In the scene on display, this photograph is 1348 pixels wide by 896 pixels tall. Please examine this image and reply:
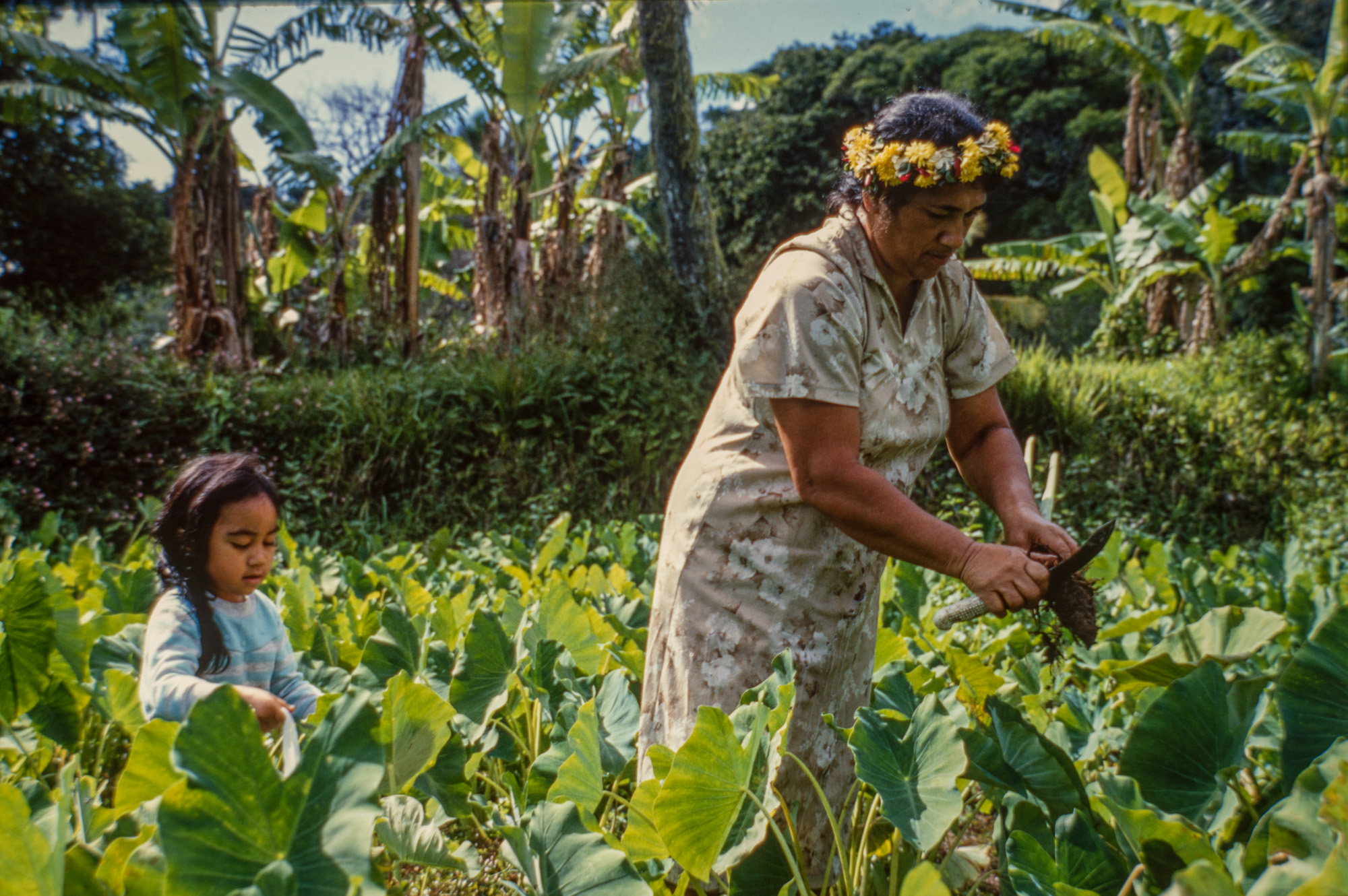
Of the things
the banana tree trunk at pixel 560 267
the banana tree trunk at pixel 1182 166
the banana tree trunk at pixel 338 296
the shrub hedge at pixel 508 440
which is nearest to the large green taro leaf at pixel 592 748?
the shrub hedge at pixel 508 440

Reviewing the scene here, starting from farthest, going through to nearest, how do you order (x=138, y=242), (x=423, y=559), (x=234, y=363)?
(x=138, y=242) < (x=234, y=363) < (x=423, y=559)

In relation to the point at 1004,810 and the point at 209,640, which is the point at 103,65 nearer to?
the point at 209,640

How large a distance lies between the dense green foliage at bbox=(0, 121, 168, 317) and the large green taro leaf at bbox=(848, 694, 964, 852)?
518 inches

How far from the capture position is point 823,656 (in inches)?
54.4

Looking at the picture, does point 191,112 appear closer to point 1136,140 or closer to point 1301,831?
point 1301,831

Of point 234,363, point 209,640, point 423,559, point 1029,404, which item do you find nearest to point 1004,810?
point 209,640

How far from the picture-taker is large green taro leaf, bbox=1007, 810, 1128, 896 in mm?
1046

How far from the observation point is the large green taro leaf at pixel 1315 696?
1.05 m

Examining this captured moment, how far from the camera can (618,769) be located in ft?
4.63

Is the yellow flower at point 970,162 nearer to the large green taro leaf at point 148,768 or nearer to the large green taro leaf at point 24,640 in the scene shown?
the large green taro leaf at point 148,768

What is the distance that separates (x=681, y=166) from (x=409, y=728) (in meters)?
5.74

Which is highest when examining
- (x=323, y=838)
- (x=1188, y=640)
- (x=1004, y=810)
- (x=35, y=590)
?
(x=35, y=590)

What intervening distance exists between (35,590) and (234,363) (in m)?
5.84

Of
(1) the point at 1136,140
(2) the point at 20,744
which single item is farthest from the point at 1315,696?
(1) the point at 1136,140
